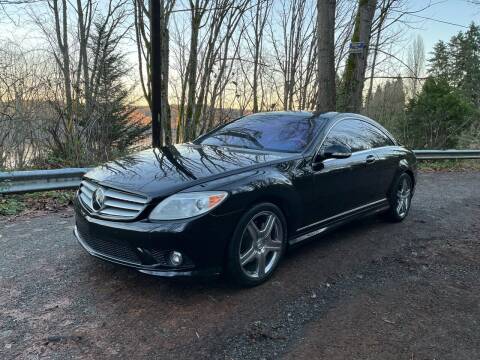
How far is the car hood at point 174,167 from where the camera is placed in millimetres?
3246

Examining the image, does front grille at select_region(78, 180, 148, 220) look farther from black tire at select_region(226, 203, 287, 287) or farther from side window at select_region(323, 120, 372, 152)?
side window at select_region(323, 120, 372, 152)

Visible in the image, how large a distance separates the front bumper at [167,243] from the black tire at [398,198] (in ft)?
10.2

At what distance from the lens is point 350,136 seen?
4875mm

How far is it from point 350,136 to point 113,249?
303cm

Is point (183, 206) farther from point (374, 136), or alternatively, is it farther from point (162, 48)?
point (162, 48)

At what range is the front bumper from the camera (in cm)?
304

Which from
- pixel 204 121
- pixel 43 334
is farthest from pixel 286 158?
pixel 204 121

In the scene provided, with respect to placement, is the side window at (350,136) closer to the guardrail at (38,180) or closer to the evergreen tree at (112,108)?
the guardrail at (38,180)

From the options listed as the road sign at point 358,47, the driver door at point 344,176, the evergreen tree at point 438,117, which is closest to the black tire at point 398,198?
the driver door at point 344,176

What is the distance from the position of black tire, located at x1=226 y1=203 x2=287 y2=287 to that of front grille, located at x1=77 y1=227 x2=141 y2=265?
29.6 inches

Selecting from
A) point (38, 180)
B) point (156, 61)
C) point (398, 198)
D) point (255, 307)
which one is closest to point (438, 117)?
point (398, 198)

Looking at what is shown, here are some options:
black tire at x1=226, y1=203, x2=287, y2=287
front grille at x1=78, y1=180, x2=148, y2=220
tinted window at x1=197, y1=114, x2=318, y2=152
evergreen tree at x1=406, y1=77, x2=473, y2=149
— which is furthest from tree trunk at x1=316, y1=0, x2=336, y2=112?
evergreen tree at x1=406, y1=77, x2=473, y2=149

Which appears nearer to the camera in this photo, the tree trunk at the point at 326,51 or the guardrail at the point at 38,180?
the guardrail at the point at 38,180

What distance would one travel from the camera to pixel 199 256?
313 centimetres
